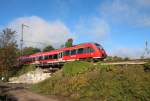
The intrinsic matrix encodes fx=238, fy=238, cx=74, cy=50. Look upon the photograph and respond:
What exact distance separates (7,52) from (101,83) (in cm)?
4123

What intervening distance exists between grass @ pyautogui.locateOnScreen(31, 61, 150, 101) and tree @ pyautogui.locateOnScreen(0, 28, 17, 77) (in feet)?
91.2

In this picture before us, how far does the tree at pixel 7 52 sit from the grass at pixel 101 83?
1094 inches

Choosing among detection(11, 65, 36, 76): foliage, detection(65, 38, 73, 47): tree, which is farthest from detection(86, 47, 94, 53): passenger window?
detection(11, 65, 36, 76): foliage

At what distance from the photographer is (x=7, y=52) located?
6328cm

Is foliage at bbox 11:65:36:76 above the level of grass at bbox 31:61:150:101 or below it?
above

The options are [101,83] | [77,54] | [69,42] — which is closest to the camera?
[101,83]

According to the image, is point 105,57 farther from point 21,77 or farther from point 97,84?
point 21,77

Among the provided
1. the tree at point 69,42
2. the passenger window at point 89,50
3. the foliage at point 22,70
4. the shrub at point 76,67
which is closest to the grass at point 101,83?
the shrub at point 76,67

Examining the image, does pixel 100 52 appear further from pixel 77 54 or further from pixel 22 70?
pixel 22 70

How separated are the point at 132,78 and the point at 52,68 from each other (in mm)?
24559

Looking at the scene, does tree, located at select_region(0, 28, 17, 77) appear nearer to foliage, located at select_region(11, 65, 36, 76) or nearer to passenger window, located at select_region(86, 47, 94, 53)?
foliage, located at select_region(11, 65, 36, 76)

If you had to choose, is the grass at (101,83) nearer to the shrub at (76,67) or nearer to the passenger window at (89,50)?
the shrub at (76,67)

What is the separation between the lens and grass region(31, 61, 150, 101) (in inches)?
950

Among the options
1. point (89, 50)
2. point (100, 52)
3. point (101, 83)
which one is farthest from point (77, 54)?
point (101, 83)
